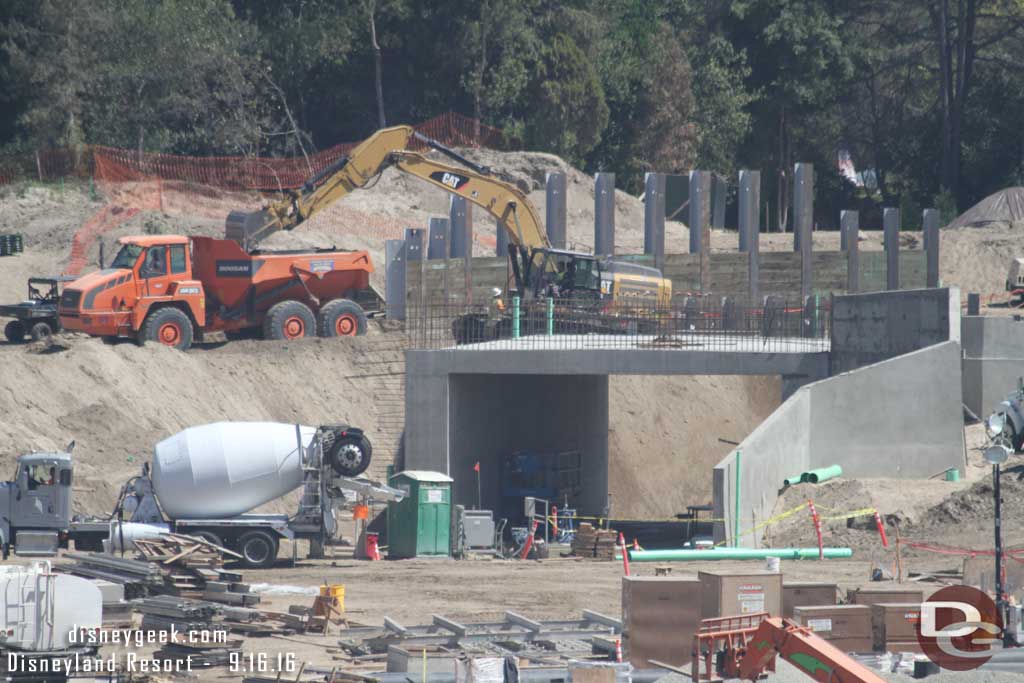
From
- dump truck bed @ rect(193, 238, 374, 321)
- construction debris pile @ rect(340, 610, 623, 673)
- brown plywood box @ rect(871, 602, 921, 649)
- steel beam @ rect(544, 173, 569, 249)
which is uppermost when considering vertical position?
steel beam @ rect(544, 173, 569, 249)

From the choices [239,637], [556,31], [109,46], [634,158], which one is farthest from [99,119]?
[239,637]

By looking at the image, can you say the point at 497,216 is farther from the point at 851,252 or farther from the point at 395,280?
the point at 851,252

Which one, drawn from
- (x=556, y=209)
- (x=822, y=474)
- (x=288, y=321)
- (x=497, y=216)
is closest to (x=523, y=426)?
(x=497, y=216)

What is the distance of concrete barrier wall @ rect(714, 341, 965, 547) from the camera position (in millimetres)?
30625

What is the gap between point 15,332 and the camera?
3738 cm

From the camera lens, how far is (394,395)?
128ft

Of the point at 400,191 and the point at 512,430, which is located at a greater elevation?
the point at 400,191

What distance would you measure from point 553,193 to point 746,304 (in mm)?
7187

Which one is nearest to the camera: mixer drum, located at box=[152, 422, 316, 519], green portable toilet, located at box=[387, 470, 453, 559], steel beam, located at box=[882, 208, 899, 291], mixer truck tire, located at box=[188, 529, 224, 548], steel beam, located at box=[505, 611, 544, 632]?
steel beam, located at box=[505, 611, 544, 632]

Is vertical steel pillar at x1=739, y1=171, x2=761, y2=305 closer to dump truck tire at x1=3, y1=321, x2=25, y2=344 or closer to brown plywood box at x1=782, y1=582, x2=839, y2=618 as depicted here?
dump truck tire at x1=3, y1=321, x2=25, y2=344

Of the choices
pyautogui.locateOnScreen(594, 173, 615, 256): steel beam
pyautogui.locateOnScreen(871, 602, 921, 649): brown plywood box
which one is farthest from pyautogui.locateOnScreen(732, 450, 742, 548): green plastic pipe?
pyautogui.locateOnScreen(594, 173, 615, 256): steel beam

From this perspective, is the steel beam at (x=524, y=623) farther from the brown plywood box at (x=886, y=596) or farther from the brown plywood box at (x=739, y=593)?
the brown plywood box at (x=886, y=596)

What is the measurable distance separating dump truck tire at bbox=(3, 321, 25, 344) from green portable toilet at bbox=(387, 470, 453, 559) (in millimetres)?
12817

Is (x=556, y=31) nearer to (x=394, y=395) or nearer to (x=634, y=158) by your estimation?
(x=634, y=158)
